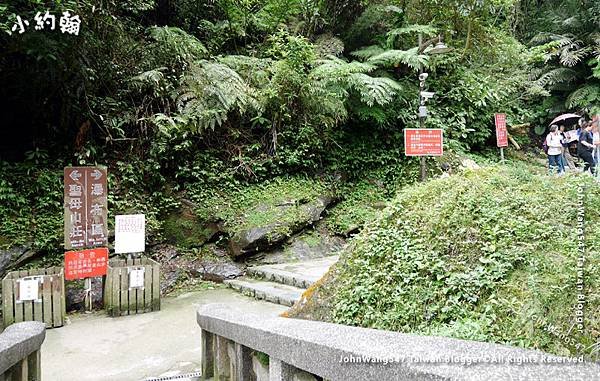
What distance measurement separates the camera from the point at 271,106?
27.6 ft

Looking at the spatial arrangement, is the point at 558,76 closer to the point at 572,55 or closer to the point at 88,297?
the point at 572,55

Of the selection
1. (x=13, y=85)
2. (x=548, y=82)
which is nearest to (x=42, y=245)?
(x=13, y=85)

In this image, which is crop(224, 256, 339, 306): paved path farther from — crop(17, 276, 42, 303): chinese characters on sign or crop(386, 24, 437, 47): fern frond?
crop(386, 24, 437, 47): fern frond

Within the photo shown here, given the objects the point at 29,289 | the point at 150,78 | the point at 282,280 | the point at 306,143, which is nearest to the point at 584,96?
the point at 306,143

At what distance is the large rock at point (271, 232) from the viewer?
720 centimetres

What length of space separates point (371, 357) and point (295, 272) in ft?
16.8

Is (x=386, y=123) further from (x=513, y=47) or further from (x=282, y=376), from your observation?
(x=282, y=376)

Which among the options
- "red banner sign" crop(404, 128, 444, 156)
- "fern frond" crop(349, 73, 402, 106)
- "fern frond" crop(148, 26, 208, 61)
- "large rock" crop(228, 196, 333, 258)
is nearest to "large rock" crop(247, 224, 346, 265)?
"large rock" crop(228, 196, 333, 258)

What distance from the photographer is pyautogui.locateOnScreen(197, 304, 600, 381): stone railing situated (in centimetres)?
115

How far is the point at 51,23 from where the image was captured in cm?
536

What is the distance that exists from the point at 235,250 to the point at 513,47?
27.5ft

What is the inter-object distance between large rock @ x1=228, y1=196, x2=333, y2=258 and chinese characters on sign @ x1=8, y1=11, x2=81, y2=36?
155 inches

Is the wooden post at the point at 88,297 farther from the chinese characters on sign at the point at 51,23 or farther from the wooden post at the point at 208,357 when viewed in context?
the chinese characters on sign at the point at 51,23

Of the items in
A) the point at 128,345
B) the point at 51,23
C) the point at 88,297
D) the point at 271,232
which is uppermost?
the point at 51,23
